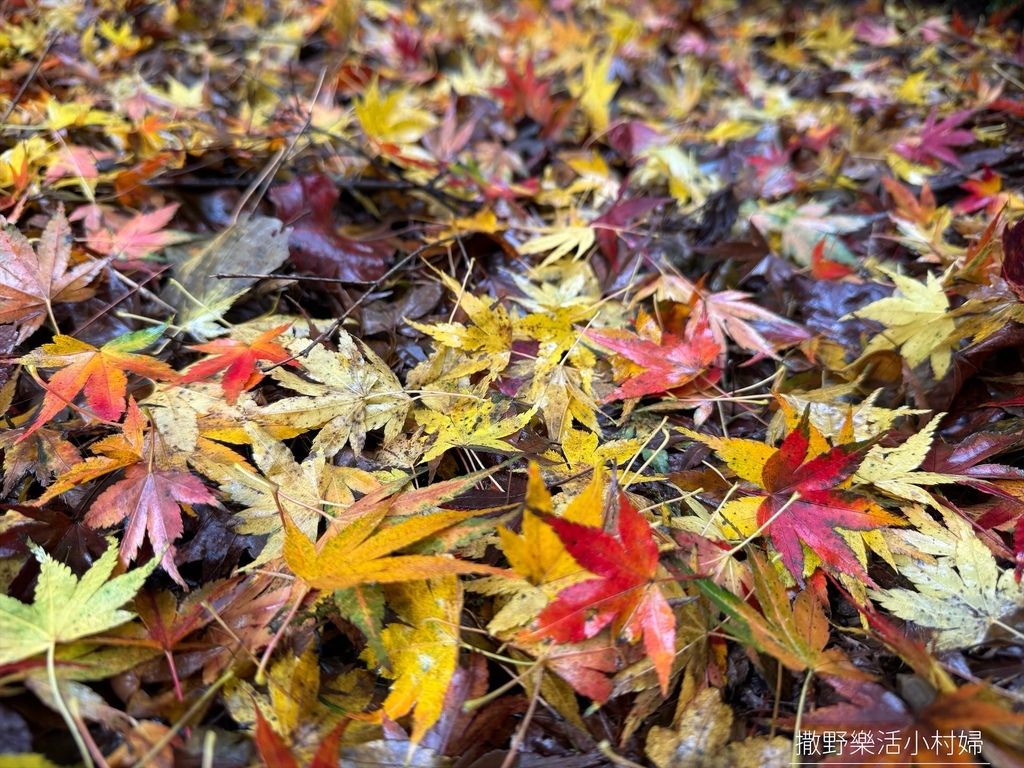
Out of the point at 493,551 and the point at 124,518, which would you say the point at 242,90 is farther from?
the point at 493,551

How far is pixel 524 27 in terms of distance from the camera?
2088 mm

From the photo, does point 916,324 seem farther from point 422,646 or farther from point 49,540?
point 49,540

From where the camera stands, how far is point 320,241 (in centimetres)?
99

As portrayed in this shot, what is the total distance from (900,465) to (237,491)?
784 millimetres

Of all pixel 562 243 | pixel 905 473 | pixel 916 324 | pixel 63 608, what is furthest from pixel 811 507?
pixel 63 608

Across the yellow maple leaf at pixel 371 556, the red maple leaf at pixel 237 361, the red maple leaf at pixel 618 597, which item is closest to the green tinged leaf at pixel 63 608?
the yellow maple leaf at pixel 371 556

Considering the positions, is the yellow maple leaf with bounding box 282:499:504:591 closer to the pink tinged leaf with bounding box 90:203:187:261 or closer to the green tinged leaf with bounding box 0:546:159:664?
the green tinged leaf with bounding box 0:546:159:664

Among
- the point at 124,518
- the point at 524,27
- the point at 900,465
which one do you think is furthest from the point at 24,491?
the point at 524,27

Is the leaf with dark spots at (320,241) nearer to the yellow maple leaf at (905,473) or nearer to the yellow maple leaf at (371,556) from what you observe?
the yellow maple leaf at (371,556)

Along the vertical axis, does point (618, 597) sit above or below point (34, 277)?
below

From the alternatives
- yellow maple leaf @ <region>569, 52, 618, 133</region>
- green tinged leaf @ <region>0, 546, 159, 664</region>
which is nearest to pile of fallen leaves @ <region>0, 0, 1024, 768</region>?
green tinged leaf @ <region>0, 546, 159, 664</region>

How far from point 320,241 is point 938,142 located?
1.36 metres

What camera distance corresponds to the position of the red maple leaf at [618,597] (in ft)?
1.66

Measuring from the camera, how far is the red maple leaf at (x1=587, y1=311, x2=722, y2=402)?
763 mm
